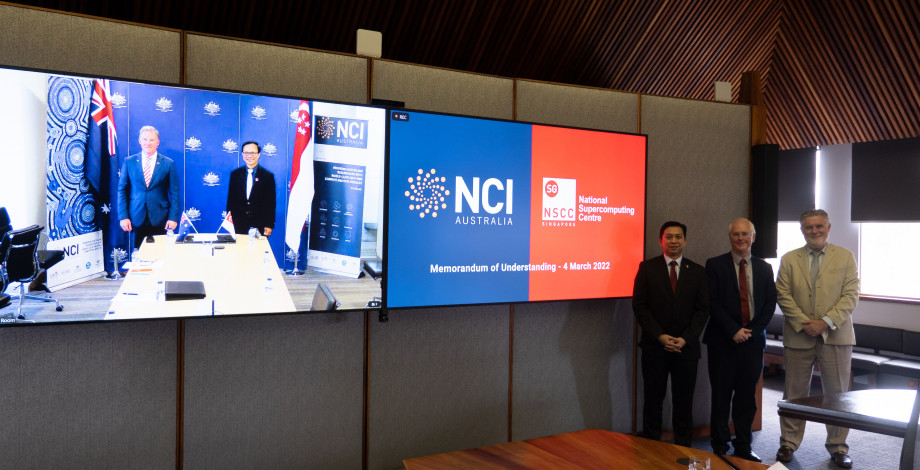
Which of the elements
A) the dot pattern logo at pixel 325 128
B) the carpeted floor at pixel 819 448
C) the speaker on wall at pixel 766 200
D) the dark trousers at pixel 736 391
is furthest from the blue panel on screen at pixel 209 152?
the speaker on wall at pixel 766 200

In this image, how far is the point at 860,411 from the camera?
5.47 feet

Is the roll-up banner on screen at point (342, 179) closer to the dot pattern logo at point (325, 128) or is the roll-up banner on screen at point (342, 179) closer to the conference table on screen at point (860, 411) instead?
the dot pattern logo at point (325, 128)

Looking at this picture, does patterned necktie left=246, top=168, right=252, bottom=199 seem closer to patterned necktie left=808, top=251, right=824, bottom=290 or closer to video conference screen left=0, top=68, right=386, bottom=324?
video conference screen left=0, top=68, right=386, bottom=324

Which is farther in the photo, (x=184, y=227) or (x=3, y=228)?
(x=184, y=227)

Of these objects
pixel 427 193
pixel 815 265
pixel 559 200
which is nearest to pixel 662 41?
pixel 815 265

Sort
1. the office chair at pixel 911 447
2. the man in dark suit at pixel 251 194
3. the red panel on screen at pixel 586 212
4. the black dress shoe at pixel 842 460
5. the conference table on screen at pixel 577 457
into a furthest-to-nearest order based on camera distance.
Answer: the black dress shoe at pixel 842 460 < the red panel on screen at pixel 586 212 < the man in dark suit at pixel 251 194 < the conference table on screen at pixel 577 457 < the office chair at pixel 911 447

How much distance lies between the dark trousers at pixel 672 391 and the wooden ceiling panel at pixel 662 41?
3.55 m

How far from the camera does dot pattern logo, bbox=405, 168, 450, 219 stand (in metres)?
3.71

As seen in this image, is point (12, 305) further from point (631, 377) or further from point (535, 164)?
point (631, 377)

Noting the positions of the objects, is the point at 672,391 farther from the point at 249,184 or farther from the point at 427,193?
the point at 249,184

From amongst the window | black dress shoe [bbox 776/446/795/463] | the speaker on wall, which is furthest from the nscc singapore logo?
the window

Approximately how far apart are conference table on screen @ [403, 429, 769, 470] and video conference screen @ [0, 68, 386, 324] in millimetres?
1312

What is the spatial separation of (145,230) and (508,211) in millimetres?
2169

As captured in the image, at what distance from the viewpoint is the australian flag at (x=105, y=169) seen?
115 inches
